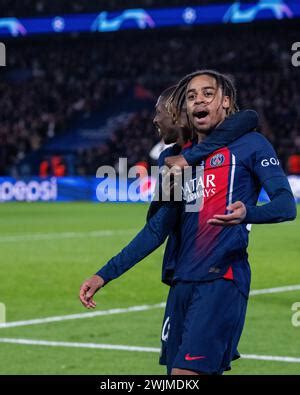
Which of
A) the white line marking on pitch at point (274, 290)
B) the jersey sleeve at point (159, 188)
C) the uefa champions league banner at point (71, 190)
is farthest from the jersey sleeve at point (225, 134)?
the uefa champions league banner at point (71, 190)

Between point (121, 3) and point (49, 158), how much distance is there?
7.56m

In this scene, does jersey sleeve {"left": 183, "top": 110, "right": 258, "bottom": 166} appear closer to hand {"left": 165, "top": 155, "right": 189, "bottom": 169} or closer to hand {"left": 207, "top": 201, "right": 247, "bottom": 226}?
hand {"left": 165, "top": 155, "right": 189, "bottom": 169}

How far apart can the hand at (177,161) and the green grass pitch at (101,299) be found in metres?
3.30

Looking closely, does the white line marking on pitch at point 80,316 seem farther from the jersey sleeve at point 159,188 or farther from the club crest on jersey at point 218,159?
the club crest on jersey at point 218,159

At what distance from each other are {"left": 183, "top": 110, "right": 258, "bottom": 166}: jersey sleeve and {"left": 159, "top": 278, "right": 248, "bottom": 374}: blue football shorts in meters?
0.58

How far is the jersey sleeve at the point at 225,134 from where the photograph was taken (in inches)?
184

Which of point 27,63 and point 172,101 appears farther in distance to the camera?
point 27,63

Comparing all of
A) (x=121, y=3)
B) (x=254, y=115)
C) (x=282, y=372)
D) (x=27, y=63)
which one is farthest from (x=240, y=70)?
(x=254, y=115)

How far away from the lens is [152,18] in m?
42.5

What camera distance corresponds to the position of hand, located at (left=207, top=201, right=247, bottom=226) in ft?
13.8

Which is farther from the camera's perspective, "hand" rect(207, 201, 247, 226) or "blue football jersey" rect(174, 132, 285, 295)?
"blue football jersey" rect(174, 132, 285, 295)

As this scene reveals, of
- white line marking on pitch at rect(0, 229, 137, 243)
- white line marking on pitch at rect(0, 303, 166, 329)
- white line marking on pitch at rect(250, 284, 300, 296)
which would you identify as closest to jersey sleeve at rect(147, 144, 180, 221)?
white line marking on pitch at rect(0, 303, 166, 329)

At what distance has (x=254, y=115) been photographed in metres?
4.74
